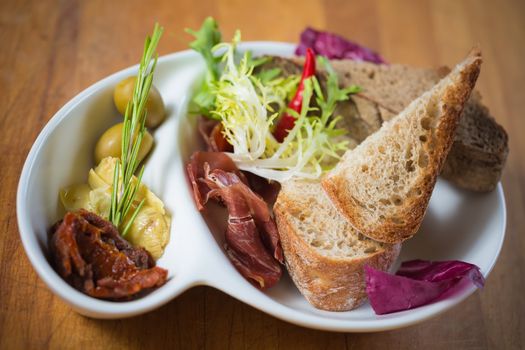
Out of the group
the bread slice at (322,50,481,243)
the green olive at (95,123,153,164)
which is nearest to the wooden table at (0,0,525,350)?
the green olive at (95,123,153,164)

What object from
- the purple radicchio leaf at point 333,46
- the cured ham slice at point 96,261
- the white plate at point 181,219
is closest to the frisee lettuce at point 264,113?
the white plate at point 181,219

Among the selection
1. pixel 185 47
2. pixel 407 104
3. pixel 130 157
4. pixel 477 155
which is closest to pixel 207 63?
pixel 185 47

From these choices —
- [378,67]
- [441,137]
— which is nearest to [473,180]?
[441,137]

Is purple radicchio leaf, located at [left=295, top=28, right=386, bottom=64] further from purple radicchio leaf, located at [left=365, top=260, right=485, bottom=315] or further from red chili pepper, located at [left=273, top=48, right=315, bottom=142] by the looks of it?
purple radicchio leaf, located at [left=365, top=260, right=485, bottom=315]

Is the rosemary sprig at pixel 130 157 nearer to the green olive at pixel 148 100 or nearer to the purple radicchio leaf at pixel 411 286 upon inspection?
the green olive at pixel 148 100

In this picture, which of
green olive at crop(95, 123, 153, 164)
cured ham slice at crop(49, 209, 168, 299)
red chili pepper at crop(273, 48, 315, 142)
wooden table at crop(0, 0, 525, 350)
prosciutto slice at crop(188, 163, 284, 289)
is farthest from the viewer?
red chili pepper at crop(273, 48, 315, 142)

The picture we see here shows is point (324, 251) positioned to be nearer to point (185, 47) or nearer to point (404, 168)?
point (404, 168)
